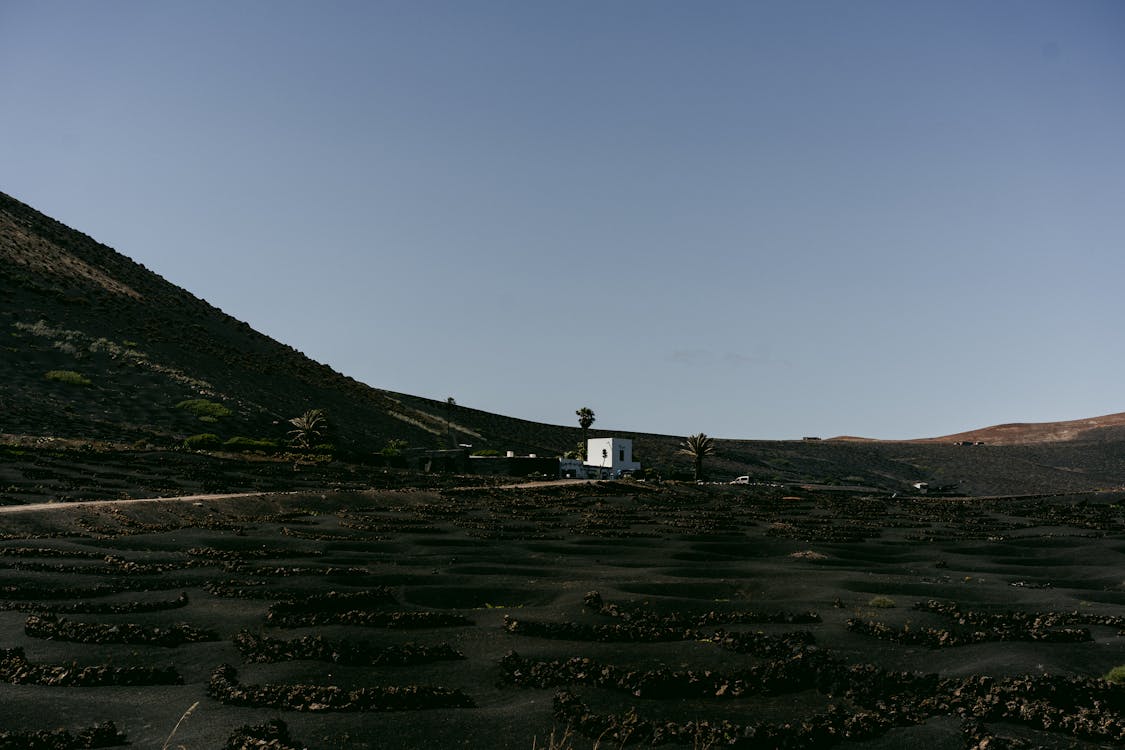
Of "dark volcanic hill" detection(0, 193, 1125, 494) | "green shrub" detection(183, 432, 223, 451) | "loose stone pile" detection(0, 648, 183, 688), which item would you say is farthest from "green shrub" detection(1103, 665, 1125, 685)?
"dark volcanic hill" detection(0, 193, 1125, 494)

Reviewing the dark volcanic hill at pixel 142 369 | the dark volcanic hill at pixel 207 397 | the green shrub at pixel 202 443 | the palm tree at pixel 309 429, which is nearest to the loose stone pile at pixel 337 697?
the dark volcanic hill at pixel 207 397

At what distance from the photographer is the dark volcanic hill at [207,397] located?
85312 millimetres

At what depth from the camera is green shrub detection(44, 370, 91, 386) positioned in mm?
85938

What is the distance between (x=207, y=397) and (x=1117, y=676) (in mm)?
91358

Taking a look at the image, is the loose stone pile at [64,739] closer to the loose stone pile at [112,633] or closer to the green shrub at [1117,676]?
the loose stone pile at [112,633]

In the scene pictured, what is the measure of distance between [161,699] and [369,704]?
4.57m

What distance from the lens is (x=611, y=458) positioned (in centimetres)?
10006

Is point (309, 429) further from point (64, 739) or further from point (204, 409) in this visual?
point (64, 739)

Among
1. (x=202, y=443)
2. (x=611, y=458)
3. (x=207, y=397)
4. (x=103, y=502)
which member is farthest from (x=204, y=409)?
(x=103, y=502)

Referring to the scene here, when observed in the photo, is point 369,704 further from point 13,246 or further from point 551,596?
point 13,246

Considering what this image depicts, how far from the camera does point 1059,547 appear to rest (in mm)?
48156

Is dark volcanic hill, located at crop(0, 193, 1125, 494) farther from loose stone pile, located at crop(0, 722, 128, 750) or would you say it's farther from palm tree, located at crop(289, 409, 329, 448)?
loose stone pile, located at crop(0, 722, 128, 750)

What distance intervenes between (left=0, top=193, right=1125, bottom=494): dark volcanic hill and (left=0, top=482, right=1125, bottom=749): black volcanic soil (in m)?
43.9

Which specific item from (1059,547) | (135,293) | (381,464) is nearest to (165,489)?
(381,464)
